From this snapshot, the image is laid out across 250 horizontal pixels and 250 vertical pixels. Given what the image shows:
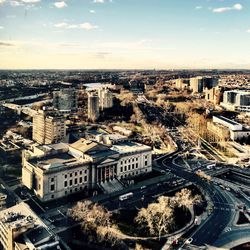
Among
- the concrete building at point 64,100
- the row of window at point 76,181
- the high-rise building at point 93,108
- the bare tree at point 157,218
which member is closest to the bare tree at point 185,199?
the bare tree at point 157,218

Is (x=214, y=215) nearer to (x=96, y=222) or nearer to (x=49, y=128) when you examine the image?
(x=96, y=222)

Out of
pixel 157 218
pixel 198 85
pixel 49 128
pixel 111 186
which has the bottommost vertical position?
pixel 157 218

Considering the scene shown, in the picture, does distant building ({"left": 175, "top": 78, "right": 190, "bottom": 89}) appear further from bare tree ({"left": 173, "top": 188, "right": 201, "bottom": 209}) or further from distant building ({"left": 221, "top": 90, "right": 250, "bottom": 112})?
bare tree ({"left": 173, "top": 188, "right": 201, "bottom": 209})

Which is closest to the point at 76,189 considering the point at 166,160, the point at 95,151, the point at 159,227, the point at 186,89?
the point at 95,151

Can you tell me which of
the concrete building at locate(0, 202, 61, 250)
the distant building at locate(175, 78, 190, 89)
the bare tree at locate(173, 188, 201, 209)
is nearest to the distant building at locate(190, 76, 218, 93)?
the distant building at locate(175, 78, 190, 89)

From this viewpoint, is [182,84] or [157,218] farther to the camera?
[182,84]

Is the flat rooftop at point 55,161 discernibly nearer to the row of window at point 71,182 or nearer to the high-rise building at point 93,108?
the row of window at point 71,182

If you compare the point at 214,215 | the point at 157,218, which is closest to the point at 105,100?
the point at 214,215
